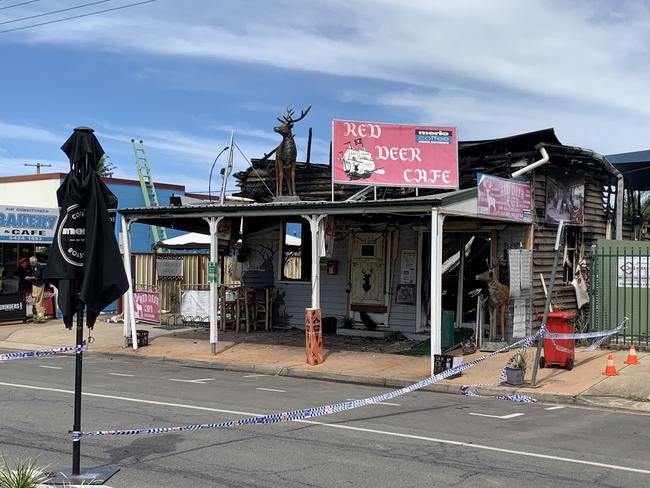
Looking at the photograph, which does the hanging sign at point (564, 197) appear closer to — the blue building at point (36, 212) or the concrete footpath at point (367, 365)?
the concrete footpath at point (367, 365)

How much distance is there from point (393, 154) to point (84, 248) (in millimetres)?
9995

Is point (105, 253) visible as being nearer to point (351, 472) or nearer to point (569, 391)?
point (351, 472)

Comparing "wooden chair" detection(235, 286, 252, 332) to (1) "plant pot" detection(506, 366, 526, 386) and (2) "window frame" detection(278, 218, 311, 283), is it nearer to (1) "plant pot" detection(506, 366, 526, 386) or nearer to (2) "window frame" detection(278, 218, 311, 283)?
(2) "window frame" detection(278, 218, 311, 283)

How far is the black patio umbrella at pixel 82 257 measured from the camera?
19.4 feet

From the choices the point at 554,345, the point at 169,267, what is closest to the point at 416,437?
the point at 554,345

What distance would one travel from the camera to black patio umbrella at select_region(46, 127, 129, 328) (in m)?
5.91

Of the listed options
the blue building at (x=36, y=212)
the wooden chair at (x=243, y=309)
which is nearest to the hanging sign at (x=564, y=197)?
the wooden chair at (x=243, y=309)

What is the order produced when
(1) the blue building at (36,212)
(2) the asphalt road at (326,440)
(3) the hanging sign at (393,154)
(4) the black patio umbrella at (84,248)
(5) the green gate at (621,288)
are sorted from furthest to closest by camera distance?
(1) the blue building at (36,212), (5) the green gate at (621,288), (3) the hanging sign at (393,154), (2) the asphalt road at (326,440), (4) the black patio umbrella at (84,248)

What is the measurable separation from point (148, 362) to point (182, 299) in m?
5.80

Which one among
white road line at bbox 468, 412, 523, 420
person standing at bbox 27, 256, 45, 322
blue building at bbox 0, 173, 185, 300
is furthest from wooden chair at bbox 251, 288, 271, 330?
white road line at bbox 468, 412, 523, 420

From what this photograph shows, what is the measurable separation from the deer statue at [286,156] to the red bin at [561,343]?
295 inches

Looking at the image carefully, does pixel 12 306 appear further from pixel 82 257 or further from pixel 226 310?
pixel 82 257

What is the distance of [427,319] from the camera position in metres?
17.5

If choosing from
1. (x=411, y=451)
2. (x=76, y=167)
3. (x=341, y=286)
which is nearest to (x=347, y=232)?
(x=341, y=286)
